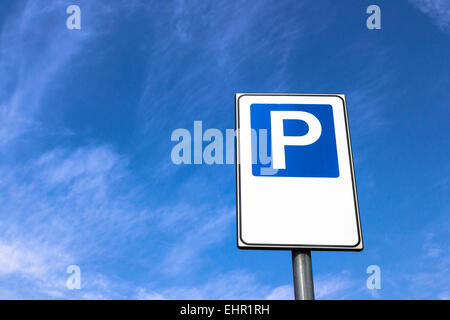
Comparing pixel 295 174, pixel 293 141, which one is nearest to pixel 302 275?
pixel 295 174

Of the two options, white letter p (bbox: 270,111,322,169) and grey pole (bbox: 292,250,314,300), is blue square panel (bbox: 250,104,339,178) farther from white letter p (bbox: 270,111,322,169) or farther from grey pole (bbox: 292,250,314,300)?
grey pole (bbox: 292,250,314,300)

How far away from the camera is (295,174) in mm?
1742

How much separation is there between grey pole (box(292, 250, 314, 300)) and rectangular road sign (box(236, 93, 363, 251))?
0.05 metres

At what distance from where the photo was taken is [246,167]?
69.2 inches

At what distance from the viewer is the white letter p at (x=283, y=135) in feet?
5.91

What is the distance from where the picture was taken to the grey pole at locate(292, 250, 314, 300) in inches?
56.2

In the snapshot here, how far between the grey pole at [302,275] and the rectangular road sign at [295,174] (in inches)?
1.8

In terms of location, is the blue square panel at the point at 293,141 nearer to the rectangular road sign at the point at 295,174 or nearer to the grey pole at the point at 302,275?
the rectangular road sign at the point at 295,174

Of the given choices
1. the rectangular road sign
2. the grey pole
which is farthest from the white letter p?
the grey pole

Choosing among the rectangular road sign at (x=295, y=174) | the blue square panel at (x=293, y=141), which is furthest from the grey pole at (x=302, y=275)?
the blue square panel at (x=293, y=141)

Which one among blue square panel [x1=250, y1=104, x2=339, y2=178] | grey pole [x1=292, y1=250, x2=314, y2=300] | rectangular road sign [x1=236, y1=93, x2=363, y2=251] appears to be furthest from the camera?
blue square panel [x1=250, y1=104, x2=339, y2=178]
